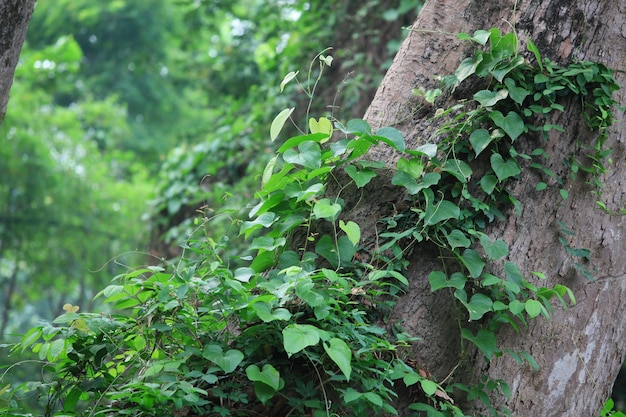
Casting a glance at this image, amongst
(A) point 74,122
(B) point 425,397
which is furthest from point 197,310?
(A) point 74,122

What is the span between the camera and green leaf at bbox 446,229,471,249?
1.99 metres

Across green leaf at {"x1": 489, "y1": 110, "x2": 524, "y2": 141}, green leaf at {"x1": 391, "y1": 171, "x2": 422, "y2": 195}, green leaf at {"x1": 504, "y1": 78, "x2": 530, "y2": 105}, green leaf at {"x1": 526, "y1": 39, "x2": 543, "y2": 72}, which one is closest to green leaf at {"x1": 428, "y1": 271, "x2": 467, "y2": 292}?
green leaf at {"x1": 391, "y1": 171, "x2": 422, "y2": 195}

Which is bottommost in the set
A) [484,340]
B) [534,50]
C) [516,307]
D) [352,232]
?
[484,340]

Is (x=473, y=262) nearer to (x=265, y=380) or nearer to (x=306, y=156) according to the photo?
(x=306, y=156)

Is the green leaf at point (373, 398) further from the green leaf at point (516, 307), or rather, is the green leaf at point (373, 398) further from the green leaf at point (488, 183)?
the green leaf at point (488, 183)

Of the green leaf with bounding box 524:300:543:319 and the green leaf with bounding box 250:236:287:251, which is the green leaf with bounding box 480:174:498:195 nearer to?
the green leaf with bounding box 524:300:543:319

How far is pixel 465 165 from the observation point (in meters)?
2.07

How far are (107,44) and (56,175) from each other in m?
9.55

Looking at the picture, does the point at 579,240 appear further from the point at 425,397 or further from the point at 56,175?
the point at 56,175

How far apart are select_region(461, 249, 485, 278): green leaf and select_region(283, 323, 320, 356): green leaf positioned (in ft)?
1.77

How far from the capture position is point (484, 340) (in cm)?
200

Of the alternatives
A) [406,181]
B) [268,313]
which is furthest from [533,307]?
[268,313]

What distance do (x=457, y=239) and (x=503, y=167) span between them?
0.28m

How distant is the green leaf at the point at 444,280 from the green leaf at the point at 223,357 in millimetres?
605
